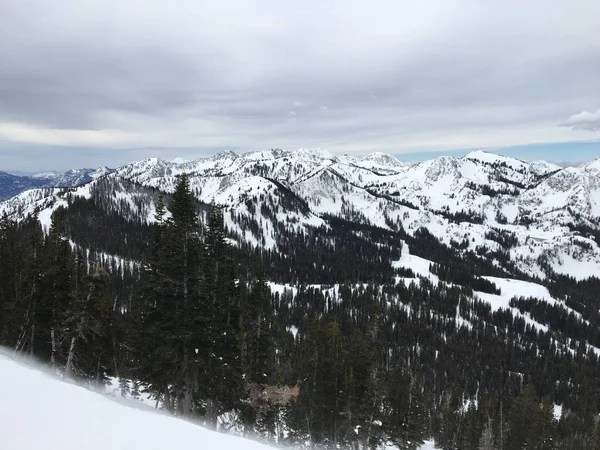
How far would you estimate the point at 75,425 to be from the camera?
10.1 m

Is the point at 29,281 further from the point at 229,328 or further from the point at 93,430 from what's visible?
the point at 93,430

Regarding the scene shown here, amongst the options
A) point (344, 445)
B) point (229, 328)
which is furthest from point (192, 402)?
point (344, 445)

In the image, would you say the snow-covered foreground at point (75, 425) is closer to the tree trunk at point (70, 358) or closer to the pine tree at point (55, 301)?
the tree trunk at point (70, 358)

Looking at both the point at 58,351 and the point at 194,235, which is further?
the point at 58,351

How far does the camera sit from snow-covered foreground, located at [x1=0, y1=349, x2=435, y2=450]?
895 cm

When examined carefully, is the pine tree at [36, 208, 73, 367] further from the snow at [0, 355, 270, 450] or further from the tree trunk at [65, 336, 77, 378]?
the snow at [0, 355, 270, 450]

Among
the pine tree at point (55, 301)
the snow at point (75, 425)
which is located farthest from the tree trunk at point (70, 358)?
the snow at point (75, 425)

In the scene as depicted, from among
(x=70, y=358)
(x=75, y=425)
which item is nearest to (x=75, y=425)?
(x=75, y=425)

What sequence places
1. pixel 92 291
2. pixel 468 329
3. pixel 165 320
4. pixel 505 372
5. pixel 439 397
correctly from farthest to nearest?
1. pixel 468 329
2. pixel 505 372
3. pixel 439 397
4. pixel 92 291
5. pixel 165 320

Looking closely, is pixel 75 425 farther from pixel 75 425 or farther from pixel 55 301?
pixel 55 301

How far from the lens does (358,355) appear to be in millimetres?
35469

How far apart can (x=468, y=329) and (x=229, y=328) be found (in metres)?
195

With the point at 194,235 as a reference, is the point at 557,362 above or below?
below

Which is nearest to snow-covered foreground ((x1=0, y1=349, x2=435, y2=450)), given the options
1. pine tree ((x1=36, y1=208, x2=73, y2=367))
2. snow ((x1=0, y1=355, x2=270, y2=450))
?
snow ((x1=0, y1=355, x2=270, y2=450))
